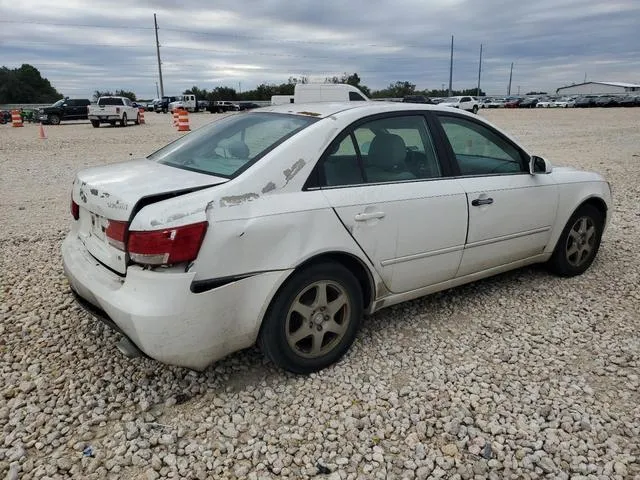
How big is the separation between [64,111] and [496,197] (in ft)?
112

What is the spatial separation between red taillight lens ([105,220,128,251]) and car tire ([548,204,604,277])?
3.52 m

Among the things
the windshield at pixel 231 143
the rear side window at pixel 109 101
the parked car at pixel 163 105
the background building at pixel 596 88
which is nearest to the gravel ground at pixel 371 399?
the windshield at pixel 231 143

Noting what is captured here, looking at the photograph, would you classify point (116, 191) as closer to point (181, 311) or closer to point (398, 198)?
point (181, 311)

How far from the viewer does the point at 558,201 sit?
413 cm

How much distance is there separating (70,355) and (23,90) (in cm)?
8308

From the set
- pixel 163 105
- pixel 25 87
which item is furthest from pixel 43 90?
pixel 163 105

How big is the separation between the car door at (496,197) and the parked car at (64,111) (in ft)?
109

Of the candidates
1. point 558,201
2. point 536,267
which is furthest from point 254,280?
point 536,267

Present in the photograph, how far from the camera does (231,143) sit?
10.6 feet

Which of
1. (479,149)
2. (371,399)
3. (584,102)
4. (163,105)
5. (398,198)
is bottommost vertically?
(371,399)

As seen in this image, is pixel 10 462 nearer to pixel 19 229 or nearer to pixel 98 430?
pixel 98 430

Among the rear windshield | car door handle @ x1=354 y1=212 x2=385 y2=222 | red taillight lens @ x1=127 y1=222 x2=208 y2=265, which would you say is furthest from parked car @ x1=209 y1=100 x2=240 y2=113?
red taillight lens @ x1=127 y1=222 x2=208 y2=265

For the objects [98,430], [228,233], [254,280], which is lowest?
[98,430]

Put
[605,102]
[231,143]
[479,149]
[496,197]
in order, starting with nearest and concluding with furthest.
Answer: [231,143]
[496,197]
[479,149]
[605,102]
